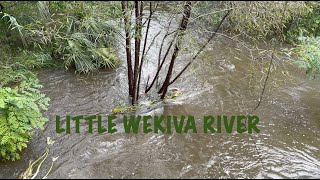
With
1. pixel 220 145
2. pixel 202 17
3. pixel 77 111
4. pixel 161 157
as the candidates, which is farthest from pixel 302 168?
pixel 77 111

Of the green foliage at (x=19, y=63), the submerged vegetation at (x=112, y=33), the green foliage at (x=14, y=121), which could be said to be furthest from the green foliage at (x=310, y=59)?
the green foliage at (x=19, y=63)

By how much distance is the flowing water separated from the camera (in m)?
4.29

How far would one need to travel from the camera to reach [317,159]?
477cm

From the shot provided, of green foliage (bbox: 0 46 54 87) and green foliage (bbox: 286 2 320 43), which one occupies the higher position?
green foliage (bbox: 286 2 320 43)

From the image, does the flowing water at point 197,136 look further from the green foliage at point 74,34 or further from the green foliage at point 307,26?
the green foliage at point 307,26

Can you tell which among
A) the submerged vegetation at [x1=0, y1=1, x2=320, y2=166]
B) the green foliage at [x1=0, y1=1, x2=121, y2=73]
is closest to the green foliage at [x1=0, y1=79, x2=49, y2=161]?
the submerged vegetation at [x1=0, y1=1, x2=320, y2=166]

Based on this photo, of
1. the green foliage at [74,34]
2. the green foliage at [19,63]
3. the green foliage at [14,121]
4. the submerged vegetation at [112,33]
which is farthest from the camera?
the green foliage at [74,34]

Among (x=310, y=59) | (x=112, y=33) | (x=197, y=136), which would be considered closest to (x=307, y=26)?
(x=310, y=59)

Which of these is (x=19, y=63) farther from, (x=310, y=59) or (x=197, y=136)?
(x=310, y=59)

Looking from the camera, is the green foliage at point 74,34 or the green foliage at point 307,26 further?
the green foliage at point 307,26

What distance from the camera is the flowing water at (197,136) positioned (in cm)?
429

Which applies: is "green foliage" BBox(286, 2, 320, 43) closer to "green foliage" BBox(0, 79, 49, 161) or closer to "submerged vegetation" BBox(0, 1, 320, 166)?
"submerged vegetation" BBox(0, 1, 320, 166)

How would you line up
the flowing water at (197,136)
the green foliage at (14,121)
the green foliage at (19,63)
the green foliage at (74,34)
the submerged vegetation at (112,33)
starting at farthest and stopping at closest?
the green foliage at (74,34) → the green foliage at (19,63) → the submerged vegetation at (112,33) → the flowing water at (197,136) → the green foliage at (14,121)

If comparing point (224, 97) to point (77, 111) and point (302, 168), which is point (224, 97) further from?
point (77, 111)
